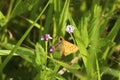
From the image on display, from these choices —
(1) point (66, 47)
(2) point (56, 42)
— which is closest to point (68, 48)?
(1) point (66, 47)

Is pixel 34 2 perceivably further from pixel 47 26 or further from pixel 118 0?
pixel 118 0

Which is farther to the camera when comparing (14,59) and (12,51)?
(14,59)

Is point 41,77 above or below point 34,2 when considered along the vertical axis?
below

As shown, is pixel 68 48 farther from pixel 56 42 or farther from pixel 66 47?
pixel 56 42

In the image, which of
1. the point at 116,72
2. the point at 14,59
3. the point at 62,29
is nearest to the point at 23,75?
the point at 14,59
